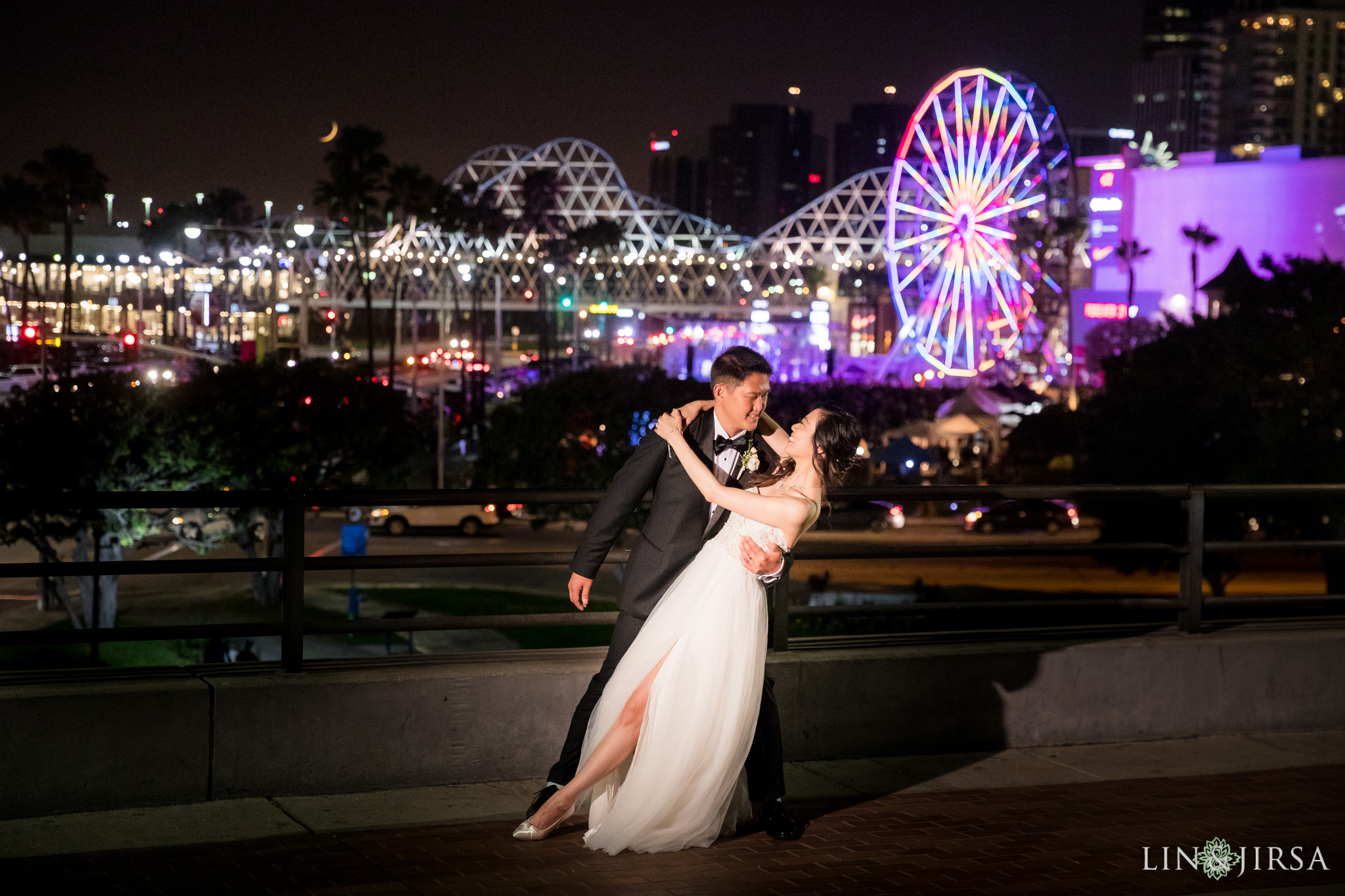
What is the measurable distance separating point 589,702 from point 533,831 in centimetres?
56

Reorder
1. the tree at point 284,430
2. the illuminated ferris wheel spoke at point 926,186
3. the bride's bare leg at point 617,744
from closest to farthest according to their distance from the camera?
the bride's bare leg at point 617,744 < the tree at point 284,430 < the illuminated ferris wheel spoke at point 926,186

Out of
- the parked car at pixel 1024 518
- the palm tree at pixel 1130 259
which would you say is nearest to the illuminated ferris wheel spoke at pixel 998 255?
the parked car at pixel 1024 518

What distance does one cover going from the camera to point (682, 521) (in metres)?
5.55

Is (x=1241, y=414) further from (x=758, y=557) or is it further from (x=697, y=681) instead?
(x=697, y=681)

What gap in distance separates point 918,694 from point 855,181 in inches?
7573

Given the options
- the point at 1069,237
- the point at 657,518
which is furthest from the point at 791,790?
the point at 1069,237

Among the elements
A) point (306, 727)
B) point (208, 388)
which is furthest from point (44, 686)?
point (208, 388)

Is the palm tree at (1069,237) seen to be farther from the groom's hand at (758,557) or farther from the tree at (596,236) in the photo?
the groom's hand at (758,557)

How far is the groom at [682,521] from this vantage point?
545 cm

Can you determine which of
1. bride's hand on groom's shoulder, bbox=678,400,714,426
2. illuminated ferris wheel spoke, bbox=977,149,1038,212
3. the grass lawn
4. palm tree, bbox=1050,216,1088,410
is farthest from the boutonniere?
palm tree, bbox=1050,216,1088,410

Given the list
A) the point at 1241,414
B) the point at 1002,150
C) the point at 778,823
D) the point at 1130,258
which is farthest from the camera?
the point at 1130,258

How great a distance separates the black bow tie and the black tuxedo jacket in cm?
3

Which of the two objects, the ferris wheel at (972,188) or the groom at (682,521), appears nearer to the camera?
the groom at (682,521)

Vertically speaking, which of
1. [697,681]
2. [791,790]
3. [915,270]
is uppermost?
[915,270]
